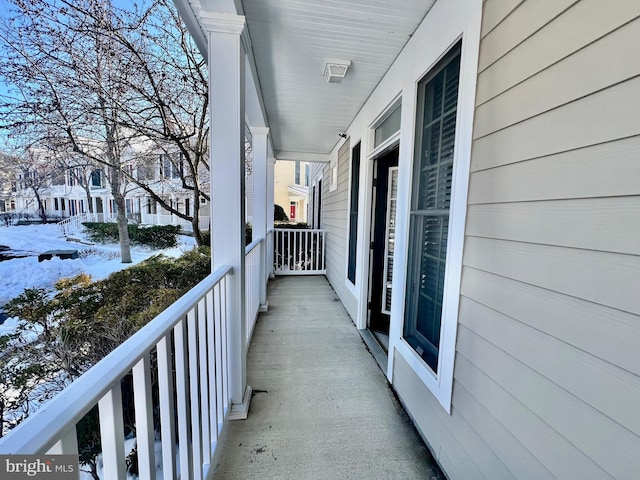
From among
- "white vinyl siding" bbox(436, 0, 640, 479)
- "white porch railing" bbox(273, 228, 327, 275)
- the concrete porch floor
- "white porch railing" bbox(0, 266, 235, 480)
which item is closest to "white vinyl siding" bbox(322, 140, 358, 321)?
"white porch railing" bbox(273, 228, 327, 275)

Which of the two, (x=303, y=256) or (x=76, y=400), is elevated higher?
(x=76, y=400)

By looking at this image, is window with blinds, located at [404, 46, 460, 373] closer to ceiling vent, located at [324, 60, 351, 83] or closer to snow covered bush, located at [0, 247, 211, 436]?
ceiling vent, located at [324, 60, 351, 83]

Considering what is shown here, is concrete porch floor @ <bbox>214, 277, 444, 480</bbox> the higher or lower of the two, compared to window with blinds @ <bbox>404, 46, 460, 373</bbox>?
lower

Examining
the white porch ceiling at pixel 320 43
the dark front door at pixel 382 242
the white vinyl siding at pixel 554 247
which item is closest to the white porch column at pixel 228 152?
the white porch ceiling at pixel 320 43

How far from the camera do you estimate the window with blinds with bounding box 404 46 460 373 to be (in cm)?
152

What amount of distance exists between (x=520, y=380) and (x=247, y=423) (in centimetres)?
163

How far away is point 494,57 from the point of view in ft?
3.70

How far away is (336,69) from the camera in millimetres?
2324

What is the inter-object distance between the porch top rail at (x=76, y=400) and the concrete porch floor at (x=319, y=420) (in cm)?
117

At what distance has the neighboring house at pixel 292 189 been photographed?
15477 mm

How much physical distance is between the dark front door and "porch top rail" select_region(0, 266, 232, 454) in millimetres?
2551

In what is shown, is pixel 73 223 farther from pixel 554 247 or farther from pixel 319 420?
pixel 554 247

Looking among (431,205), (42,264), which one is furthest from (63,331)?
(431,205)

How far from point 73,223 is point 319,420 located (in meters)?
3.08
